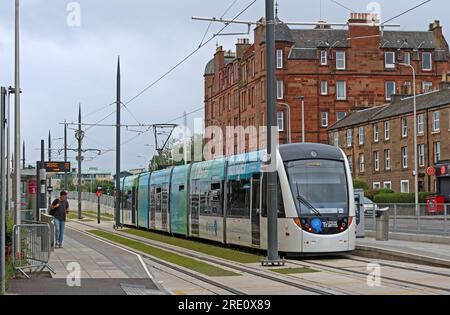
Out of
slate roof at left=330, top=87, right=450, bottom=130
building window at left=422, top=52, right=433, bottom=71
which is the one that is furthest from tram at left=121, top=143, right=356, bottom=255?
building window at left=422, top=52, right=433, bottom=71

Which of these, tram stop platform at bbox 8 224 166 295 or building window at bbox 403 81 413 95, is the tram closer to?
tram stop platform at bbox 8 224 166 295

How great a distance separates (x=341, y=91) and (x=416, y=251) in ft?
205

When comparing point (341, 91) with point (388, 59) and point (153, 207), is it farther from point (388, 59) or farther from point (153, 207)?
point (153, 207)

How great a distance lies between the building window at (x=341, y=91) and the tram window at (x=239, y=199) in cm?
5741

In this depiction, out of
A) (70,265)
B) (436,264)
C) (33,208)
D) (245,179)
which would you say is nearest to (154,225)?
(33,208)

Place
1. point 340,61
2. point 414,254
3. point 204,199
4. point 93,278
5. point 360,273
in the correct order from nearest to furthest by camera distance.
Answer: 1. point 93,278
2. point 360,273
3. point 414,254
4. point 204,199
5. point 340,61

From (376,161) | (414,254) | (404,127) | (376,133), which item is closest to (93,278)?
(414,254)

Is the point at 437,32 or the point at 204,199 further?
the point at 437,32

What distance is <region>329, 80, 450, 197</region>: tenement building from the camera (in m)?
56.8

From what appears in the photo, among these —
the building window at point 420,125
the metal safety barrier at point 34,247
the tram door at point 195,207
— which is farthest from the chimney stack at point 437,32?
the metal safety barrier at point 34,247

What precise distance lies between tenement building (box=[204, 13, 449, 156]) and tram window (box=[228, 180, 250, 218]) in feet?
173

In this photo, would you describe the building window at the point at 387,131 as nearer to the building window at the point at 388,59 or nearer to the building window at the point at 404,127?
the building window at the point at 404,127

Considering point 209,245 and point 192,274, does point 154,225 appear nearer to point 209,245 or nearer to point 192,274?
point 209,245

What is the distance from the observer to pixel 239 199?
24.8 metres
